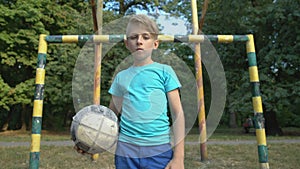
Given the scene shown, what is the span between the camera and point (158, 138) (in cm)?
190

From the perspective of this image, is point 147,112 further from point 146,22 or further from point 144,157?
point 146,22

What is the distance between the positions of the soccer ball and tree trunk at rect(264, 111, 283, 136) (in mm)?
13471

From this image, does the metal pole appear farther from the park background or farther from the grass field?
the park background

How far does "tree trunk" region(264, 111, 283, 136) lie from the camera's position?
14257 mm

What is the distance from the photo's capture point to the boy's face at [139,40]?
6.28 ft

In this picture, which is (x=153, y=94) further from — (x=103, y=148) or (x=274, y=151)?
(x=274, y=151)

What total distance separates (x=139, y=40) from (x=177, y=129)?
1.91 feet

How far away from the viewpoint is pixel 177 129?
196cm

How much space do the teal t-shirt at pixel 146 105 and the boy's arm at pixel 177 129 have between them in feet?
0.15

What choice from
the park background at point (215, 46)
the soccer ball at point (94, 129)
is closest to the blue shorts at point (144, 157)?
the soccer ball at point (94, 129)

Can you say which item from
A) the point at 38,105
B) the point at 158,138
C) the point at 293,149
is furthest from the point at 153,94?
the point at 293,149

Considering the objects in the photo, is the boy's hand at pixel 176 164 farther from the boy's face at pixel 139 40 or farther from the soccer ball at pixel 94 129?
the boy's face at pixel 139 40

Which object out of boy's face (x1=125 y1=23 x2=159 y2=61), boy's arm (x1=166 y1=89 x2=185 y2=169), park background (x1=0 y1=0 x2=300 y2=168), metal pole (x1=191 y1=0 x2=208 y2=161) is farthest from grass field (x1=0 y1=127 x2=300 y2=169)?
park background (x1=0 y1=0 x2=300 y2=168)

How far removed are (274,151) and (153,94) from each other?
5894mm
